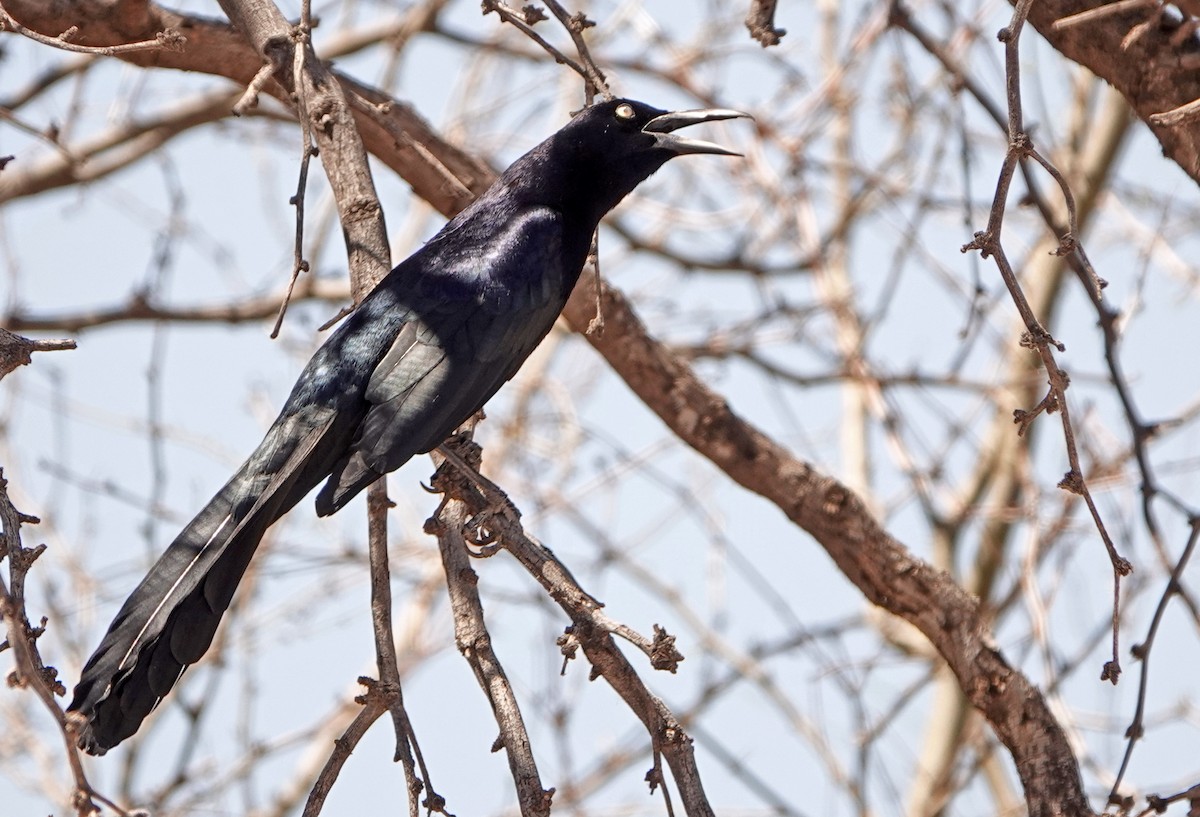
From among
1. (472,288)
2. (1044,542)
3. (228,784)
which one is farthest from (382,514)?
(228,784)

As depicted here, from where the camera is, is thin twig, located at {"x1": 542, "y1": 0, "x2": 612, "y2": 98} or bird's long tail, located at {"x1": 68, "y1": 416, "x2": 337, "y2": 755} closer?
bird's long tail, located at {"x1": 68, "y1": 416, "x2": 337, "y2": 755}

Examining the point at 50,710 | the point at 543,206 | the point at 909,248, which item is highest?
the point at 909,248

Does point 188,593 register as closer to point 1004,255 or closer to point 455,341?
point 455,341

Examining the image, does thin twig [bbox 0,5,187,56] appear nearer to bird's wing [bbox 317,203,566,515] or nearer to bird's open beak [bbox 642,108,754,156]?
bird's wing [bbox 317,203,566,515]

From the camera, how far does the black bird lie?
3043 mm

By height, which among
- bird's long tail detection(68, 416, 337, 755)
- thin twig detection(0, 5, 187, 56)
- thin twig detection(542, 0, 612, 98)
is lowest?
bird's long tail detection(68, 416, 337, 755)

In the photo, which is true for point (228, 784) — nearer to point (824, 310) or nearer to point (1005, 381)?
point (824, 310)

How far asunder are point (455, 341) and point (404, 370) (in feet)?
0.56

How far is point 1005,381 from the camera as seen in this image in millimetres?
7316

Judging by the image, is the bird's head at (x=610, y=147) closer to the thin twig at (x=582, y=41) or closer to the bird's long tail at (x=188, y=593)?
the thin twig at (x=582, y=41)

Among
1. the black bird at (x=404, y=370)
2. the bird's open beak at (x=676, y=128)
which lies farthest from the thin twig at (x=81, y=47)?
the bird's open beak at (x=676, y=128)

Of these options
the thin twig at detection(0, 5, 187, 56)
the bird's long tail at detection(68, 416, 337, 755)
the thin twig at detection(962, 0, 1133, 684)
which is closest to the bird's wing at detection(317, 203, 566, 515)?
the bird's long tail at detection(68, 416, 337, 755)

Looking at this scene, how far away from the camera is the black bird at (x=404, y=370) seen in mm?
3043

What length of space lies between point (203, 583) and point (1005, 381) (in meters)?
5.18
